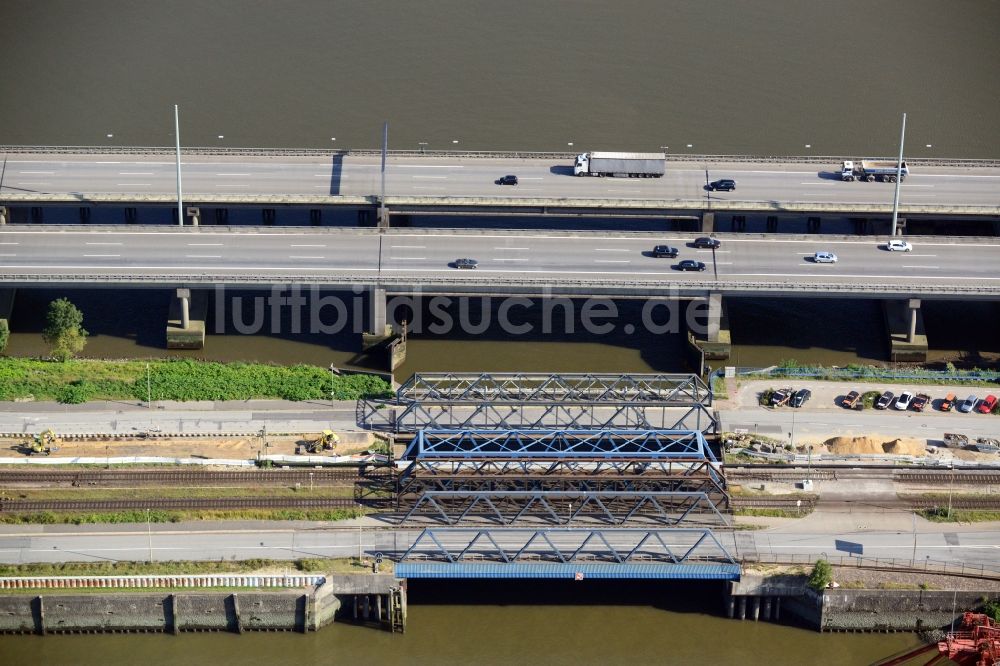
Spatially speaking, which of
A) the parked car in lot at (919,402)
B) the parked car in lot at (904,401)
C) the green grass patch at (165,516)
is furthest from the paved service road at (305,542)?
the parked car in lot at (919,402)

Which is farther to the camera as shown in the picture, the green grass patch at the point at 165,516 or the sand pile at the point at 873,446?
the sand pile at the point at 873,446

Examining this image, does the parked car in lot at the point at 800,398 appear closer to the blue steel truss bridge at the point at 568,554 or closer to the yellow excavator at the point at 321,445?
the blue steel truss bridge at the point at 568,554

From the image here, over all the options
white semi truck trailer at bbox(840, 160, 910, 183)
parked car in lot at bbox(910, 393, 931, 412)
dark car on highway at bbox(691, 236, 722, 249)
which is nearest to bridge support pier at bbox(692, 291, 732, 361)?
dark car on highway at bbox(691, 236, 722, 249)

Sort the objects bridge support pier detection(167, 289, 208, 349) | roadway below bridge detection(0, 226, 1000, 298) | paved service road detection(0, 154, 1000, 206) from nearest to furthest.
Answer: roadway below bridge detection(0, 226, 1000, 298) < bridge support pier detection(167, 289, 208, 349) < paved service road detection(0, 154, 1000, 206)

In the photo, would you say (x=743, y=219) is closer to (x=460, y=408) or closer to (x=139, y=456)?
(x=460, y=408)

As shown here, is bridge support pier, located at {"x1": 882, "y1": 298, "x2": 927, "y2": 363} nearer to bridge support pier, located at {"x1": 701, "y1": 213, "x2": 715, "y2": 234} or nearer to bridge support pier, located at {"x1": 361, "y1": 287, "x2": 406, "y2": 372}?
bridge support pier, located at {"x1": 701, "y1": 213, "x2": 715, "y2": 234}

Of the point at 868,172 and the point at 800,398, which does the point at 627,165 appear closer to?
the point at 868,172
